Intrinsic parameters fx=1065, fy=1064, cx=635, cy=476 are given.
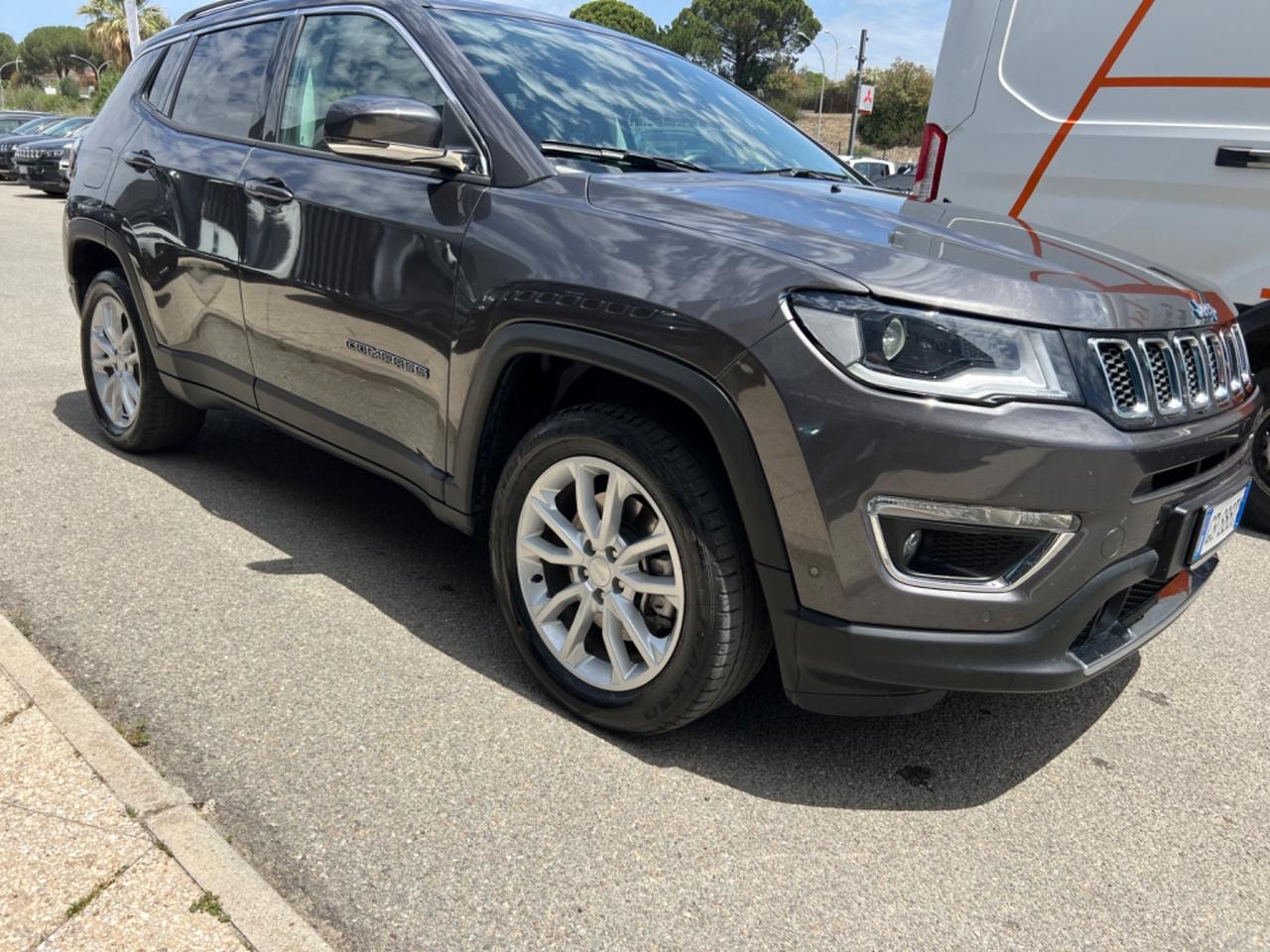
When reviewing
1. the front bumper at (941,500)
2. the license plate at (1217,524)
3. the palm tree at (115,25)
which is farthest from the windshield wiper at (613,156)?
the palm tree at (115,25)

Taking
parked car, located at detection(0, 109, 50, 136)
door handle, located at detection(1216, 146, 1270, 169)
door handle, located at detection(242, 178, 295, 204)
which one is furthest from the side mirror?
parked car, located at detection(0, 109, 50, 136)

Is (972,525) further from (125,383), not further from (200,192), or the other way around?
(125,383)

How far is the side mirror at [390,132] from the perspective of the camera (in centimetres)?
264

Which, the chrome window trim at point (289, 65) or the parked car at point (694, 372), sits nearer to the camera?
→ the parked car at point (694, 372)

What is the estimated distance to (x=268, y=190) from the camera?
3354 mm

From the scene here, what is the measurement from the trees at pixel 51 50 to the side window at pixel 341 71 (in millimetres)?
117270

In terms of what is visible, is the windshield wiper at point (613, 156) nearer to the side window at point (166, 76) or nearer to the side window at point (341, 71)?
the side window at point (341, 71)

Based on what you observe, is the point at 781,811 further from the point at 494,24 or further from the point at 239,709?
the point at 494,24

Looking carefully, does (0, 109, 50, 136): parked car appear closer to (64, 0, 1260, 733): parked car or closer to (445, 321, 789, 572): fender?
(64, 0, 1260, 733): parked car

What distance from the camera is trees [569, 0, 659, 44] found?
72625mm

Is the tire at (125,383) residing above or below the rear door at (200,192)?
below

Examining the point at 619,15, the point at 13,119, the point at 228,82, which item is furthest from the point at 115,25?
the point at 228,82

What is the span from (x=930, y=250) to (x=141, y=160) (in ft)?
10.6

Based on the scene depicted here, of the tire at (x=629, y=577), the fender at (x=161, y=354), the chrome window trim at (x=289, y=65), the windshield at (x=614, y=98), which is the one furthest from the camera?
the fender at (x=161, y=354)
